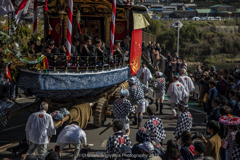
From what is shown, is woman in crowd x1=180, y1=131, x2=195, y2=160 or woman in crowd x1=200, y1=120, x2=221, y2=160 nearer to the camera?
woman in crowd x1=180, y1=131, x2=195, y2=160

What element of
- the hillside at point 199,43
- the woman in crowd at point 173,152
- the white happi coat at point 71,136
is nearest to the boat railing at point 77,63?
the white happi coat at point 71,136

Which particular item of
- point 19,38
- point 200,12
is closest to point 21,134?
point 19,38

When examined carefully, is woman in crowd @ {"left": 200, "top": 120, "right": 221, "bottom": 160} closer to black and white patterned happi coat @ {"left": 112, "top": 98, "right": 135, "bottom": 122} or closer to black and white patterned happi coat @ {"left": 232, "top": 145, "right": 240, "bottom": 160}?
black and white patterned happi coat @ {"left": 232, "top": 145, "right": 240, "bottom": 160}

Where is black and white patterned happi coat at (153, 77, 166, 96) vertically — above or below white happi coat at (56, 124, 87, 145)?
below

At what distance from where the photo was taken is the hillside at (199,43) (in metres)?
67.4

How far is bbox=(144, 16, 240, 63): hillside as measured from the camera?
67.4 m

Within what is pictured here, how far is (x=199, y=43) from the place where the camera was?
68438 millimetres

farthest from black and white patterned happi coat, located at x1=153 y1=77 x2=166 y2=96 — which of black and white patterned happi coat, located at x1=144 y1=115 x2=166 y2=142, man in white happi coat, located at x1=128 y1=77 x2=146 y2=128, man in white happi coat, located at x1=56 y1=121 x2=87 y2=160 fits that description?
man in white happi coat, located at x1=56 y1=121 x2=87 y2=160

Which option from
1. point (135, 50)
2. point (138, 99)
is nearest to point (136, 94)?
point (138, 99)

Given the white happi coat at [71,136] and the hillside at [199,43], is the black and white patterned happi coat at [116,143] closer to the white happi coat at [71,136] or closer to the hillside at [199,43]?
the white happi coat at [71,136]

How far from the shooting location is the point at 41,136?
6.67 metres

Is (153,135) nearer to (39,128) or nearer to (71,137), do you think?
(71,137)

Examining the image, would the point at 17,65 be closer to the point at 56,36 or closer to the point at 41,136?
the point at 41,136

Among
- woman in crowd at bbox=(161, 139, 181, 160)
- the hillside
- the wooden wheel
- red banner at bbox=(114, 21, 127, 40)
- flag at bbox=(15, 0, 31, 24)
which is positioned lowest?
the hillside
